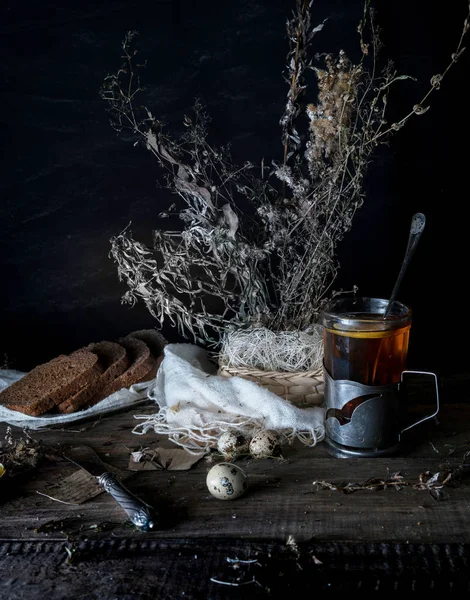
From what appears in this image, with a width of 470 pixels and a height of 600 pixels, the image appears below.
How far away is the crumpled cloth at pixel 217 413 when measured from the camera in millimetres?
1687

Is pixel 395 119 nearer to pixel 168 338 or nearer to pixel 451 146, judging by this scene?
pixel 451 146

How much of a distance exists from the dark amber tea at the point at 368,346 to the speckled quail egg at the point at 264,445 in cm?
23

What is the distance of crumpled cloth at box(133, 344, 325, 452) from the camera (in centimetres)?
169

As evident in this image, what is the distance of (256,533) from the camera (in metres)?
1.26

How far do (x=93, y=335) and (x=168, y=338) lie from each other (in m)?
0.31

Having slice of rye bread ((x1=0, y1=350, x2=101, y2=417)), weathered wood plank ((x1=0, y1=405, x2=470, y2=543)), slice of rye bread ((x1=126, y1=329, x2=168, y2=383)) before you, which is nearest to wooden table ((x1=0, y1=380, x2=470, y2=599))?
weathered wood plank ((x1=0, y1=405, x2=470, y2=543))

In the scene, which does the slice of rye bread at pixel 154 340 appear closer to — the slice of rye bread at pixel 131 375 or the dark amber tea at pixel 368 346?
the slice of rye bread at pixel 131 375

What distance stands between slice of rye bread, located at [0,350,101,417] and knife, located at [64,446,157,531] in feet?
1.11

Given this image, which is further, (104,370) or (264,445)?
(104,370)

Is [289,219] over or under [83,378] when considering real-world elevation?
over

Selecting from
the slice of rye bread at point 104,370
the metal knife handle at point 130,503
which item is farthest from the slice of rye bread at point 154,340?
the metal knife handle at point 130,503

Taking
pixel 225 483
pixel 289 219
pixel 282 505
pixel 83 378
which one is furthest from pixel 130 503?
pixel 289 219

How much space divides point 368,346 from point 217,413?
1.67 feet

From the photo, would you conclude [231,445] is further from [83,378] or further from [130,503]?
[83,378]
